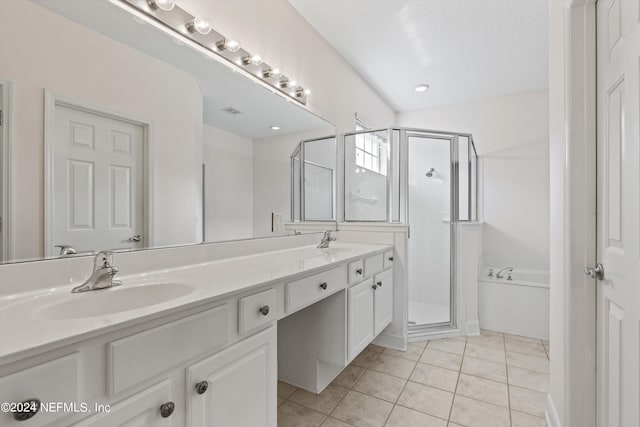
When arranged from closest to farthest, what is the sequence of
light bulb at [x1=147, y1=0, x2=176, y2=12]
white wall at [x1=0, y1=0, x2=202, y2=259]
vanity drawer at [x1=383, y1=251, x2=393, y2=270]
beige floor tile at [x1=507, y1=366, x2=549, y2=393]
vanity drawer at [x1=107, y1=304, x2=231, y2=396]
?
vanity drawer at [x1=107, y1=304, x2=231, y2=396] → white wall at [x1=0, y1=0, x2=202, y2=259] → light bulb at [x1=147, y1=0, x2=176, y2=12] → beige floor tile at [x1=507, y1=366, x2=549, y2=393] → vanity drawer at [x1=383, y1=251, x2=393, y2=270]

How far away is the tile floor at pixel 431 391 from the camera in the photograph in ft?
5.09

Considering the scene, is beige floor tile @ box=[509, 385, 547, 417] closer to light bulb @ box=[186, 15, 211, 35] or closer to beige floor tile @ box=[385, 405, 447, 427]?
beige floor tile @ box=[385, 405, 447, 427]

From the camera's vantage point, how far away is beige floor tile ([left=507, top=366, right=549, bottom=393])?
1851 millimetres

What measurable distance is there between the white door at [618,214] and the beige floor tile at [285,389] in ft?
4.69

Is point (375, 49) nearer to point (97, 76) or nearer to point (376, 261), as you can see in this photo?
point (376, 261)

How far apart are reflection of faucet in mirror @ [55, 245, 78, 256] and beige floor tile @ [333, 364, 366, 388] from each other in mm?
1593

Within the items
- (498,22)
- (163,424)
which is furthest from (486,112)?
(163,424)

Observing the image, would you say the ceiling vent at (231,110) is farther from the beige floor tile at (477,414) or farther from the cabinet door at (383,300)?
the beige floor tile at (477,414)

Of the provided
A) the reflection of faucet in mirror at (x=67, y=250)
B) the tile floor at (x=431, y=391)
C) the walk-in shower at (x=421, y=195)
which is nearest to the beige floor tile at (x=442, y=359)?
the tile floor at (x=431, y=391)

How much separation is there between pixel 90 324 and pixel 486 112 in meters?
4.24

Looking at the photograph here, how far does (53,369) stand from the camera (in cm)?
56

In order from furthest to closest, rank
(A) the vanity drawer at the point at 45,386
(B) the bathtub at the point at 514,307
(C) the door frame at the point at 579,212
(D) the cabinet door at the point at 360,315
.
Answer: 1. (B) the bathtub at the point at 514,307
2. (D) the cabinet door at the point at 360,315
3. (C) the door frame at the point at 579,212
4. (A) the vanity drawer at the point at 45,386

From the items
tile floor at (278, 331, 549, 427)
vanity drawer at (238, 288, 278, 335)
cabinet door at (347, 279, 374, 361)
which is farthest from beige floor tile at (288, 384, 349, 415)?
vanity drawer at (238, 288, 278, 335)

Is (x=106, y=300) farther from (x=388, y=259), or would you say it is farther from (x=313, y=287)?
(x=388, y=259)
